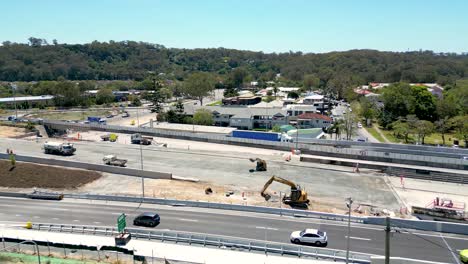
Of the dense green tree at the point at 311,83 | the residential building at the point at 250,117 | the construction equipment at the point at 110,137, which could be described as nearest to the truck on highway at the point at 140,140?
the construction equipment at the point at 110,137

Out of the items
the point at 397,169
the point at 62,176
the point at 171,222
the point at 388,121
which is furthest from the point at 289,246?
the point at 388,121

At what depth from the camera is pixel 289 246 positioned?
24766 mm

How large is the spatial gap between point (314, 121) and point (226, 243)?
57018 millimetres

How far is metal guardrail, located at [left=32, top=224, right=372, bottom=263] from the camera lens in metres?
23.9

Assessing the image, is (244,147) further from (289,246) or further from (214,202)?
(289,246)

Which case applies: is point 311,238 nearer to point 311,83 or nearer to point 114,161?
point 114,161

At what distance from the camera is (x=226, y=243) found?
2562cm

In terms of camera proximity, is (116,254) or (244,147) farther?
(244,147)

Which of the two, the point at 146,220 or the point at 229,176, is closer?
the point at 146,220

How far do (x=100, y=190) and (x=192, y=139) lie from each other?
27.4 meters

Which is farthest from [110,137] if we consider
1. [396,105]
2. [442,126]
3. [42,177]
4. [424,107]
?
[424,107]

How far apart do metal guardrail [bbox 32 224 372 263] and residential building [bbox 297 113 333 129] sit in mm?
54794

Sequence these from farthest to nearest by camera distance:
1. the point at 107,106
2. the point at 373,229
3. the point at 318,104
Result: the point at 107,106, the point at 318,104, the point at 373,229

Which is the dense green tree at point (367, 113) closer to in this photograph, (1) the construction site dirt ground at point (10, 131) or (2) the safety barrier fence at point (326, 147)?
(2) the safety barrier fence at point (326, 147)
